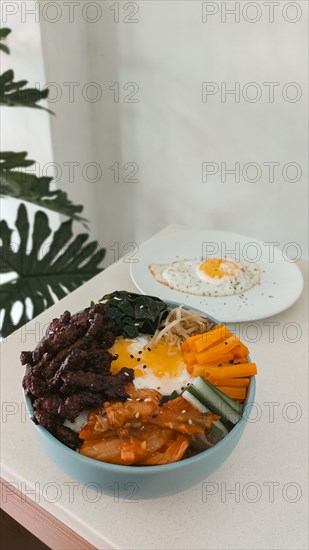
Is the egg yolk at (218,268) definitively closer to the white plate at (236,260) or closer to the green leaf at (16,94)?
the white plate at (236,260)

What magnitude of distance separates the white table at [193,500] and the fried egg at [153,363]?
0.16 metres

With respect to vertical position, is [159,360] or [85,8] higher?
[85,8]

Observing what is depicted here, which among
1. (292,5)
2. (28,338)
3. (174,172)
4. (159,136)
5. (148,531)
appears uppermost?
(292,5)

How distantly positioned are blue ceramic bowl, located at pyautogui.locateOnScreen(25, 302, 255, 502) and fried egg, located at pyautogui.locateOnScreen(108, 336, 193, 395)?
4.1 inches

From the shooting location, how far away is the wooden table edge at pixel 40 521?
76 cm

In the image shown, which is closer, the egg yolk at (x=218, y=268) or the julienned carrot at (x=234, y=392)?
the julienned carrot at (x=234, y=392)

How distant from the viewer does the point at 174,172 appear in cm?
172

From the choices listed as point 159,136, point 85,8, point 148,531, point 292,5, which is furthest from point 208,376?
point 85,8

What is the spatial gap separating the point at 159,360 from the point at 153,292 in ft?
1.33

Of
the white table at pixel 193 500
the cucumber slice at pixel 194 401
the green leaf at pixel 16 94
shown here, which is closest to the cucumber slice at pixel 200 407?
the cucumber slice at pixel 194 401

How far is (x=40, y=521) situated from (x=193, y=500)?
0.72ft

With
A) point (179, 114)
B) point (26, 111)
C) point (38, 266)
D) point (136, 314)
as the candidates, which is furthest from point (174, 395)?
point (26, 111)

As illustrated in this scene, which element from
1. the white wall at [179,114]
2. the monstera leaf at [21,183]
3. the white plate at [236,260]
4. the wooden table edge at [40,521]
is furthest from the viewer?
the monstera leaf at [21,183]

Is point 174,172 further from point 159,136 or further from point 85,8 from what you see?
point 85,8
